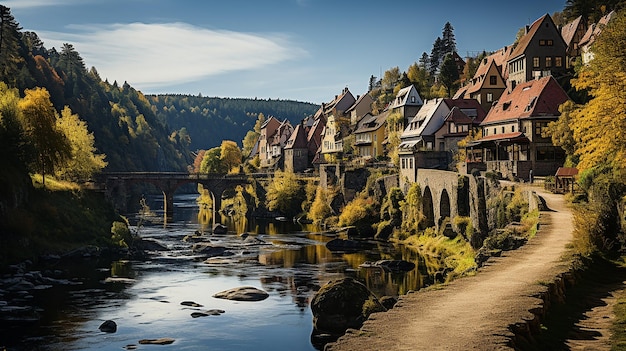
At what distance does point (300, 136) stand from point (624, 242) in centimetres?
11650

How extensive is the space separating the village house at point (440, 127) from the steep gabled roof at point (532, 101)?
10.1 meters

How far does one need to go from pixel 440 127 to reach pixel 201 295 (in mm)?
60902

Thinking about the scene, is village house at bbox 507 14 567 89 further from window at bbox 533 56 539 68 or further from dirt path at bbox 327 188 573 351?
dirt path at bbox 327 188 573 351

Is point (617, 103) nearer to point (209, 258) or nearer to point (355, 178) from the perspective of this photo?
point (209, 258)

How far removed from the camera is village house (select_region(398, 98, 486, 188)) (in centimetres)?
9481

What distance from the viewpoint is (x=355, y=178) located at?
4341 inches

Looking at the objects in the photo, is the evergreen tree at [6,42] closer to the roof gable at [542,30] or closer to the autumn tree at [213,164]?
the autumn tree at [213,164]

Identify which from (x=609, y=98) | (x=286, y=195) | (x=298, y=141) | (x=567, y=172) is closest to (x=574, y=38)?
(x=286, y=195)

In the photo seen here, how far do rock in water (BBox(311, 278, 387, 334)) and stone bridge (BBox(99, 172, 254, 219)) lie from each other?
9067cm

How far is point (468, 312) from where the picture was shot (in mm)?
21906

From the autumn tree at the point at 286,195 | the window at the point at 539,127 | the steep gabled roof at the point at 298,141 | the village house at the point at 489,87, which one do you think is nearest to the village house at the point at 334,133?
the steep gabled roof at the point at 298,141

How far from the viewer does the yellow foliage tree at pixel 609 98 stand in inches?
1508

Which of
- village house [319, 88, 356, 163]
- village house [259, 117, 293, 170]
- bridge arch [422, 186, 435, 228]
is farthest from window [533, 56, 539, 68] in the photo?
village house [259, 117, 293, 170]

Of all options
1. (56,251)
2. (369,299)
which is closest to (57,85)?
(56,251)
